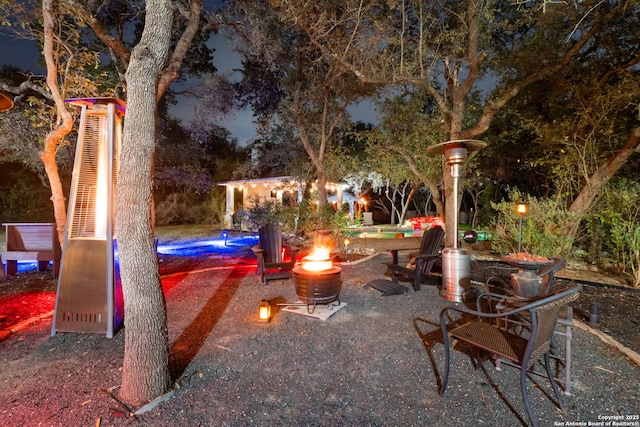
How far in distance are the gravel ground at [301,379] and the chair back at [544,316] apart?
1.56 ft

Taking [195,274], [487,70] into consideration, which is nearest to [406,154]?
[487,70]

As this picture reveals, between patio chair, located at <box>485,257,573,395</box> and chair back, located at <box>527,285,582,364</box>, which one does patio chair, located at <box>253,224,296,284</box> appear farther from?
chair back, located at <box>527,285,582,364</box>

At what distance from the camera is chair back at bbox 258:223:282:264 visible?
5.75 m

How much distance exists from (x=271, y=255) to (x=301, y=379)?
3.43 meters

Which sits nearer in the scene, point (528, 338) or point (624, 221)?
point (528, 338)

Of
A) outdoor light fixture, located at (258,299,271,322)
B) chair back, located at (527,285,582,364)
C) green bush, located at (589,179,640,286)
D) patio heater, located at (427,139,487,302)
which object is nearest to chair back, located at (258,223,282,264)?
outdoor light fixture, located at (258,299,271,322)

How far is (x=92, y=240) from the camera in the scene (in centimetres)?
333

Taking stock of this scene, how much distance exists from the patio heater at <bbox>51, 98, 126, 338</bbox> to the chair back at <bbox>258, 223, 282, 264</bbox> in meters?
2.64

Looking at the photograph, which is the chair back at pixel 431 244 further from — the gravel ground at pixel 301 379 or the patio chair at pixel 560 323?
the gravel ground at pixel 301 379

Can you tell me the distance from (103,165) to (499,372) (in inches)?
176

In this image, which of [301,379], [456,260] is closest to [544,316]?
[301,379]

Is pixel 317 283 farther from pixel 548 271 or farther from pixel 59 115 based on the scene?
pixel 59 115

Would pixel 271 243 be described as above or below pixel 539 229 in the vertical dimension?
below

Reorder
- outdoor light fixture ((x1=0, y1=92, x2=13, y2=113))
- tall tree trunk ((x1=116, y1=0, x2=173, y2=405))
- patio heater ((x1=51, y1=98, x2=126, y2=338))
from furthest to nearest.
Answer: patio heater ((x1=51, y1=98, x2=126, y2=338)), outdoor light fixture ((x1=0, y1=92, x2=13, y2=113)), tall tree trunk ((x1=116, y1=0, x2=173, y2=405))
